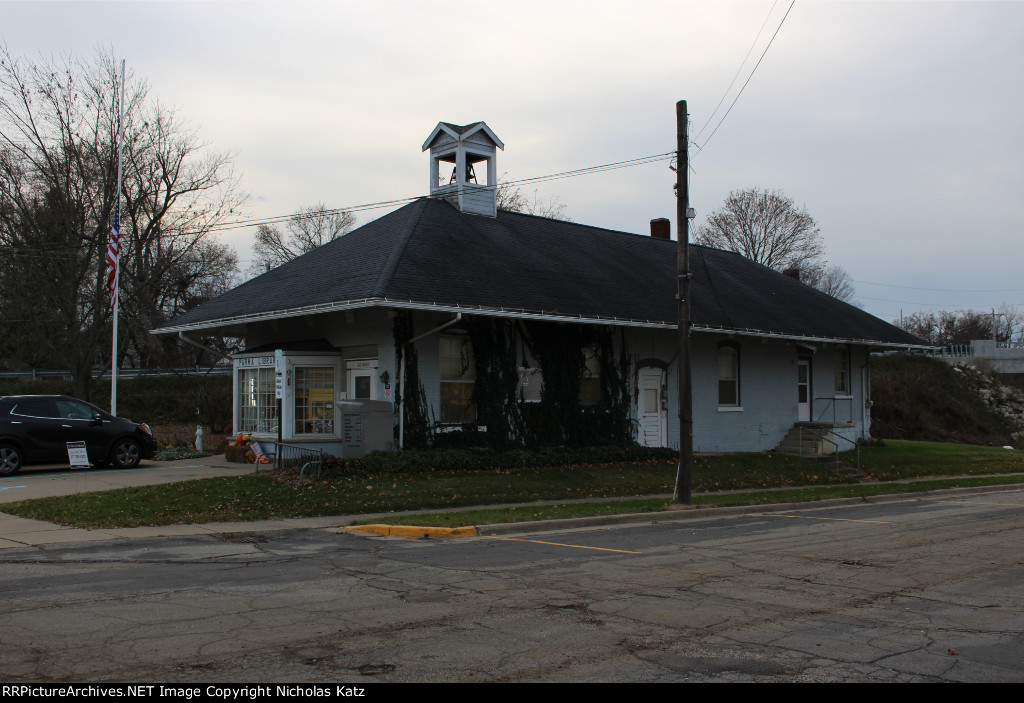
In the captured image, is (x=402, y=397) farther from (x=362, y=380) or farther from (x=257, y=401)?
(x=257, y=401)

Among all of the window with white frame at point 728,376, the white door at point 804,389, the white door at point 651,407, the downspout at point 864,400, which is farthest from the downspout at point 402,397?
the downspout at point 864,400

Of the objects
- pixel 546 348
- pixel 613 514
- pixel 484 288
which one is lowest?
pixel 613 514

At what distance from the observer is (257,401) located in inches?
852

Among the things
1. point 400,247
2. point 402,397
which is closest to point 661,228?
point 400,247

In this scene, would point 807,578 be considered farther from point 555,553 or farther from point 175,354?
point 175,354

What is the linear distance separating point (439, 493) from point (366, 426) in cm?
292

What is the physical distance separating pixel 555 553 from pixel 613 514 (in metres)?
3.73

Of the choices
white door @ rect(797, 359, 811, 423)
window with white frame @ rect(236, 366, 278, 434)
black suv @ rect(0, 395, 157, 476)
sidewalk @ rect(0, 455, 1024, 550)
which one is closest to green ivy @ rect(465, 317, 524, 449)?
sidewalk @ rect(0, 455, 1024, 550)

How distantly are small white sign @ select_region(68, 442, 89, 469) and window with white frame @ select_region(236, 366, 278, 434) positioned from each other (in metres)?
3.96

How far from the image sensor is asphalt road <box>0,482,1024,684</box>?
5.91 metres

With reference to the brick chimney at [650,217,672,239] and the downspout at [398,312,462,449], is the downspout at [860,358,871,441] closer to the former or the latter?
the brick chimney at [650,217,672,239]

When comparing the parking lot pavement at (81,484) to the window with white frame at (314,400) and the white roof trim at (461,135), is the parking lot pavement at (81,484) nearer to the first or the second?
the window with white frame at (314,400)

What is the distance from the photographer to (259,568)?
9.86 meters
